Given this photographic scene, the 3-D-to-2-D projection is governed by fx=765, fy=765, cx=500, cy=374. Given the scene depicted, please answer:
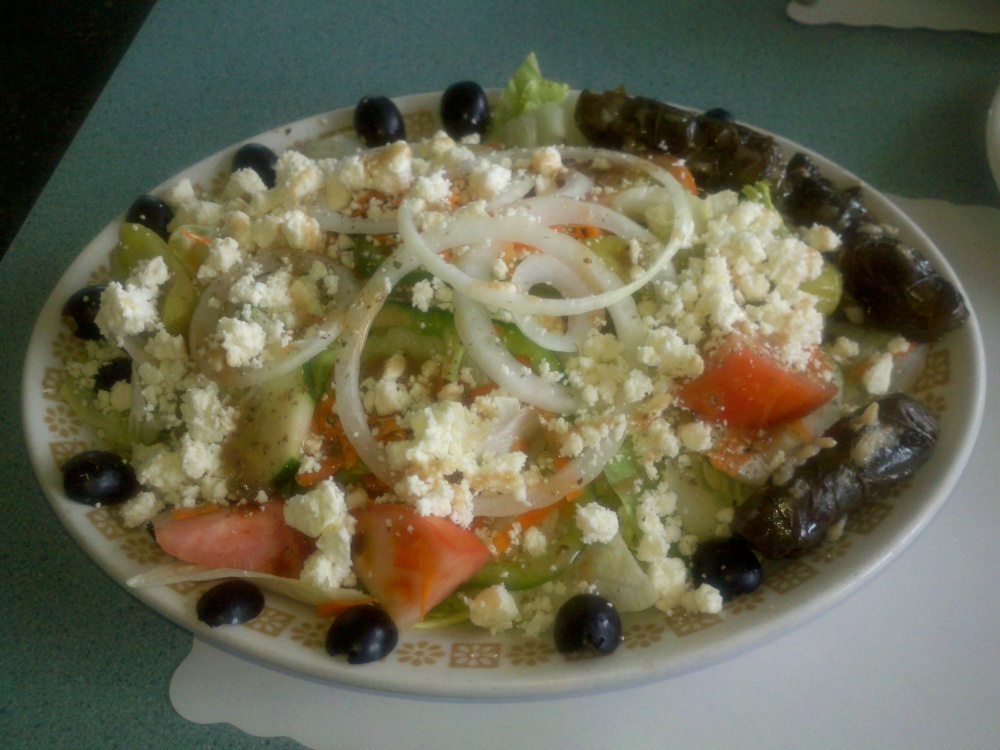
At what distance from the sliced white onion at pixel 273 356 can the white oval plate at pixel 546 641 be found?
38 centimetres

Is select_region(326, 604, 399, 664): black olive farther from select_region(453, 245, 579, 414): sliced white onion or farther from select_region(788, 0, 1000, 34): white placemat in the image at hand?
select_region(788, 0, 1000, 34): white placemat

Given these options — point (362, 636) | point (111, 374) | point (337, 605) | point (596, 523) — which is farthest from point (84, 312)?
point (596, 523)

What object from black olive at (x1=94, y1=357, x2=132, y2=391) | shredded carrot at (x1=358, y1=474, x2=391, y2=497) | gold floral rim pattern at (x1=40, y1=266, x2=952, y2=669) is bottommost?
gold floral rim pattern at (x1=40, y1=266, x2=952, y2=669)

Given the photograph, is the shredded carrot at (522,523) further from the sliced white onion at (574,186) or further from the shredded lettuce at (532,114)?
the shredded lettuce at (532,114)

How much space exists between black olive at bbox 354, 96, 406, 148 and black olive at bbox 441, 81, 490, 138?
154mm

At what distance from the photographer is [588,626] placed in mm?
1444

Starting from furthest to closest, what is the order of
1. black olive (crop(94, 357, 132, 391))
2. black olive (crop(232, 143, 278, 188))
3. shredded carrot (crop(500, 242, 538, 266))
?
black olive (crop(232, 143, 278, 188)) < black olive (crop(94, 357, 132, 391)) < shredded carrot (crop(500, 242, 538, 266))

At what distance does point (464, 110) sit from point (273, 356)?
1082 millimetres

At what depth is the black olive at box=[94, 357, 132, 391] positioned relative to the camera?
74.0 inches

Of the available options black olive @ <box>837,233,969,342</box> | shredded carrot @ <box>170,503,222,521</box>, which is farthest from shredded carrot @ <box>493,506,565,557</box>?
black olive @ <box>837,233,969,342</box>

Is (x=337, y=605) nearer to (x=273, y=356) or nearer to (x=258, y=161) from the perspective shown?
(x=273, y=356)

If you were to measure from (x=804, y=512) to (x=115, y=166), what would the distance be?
2627mm

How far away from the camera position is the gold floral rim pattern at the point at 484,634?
1.48 m

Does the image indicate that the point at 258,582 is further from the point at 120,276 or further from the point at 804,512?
the point at 804,512
